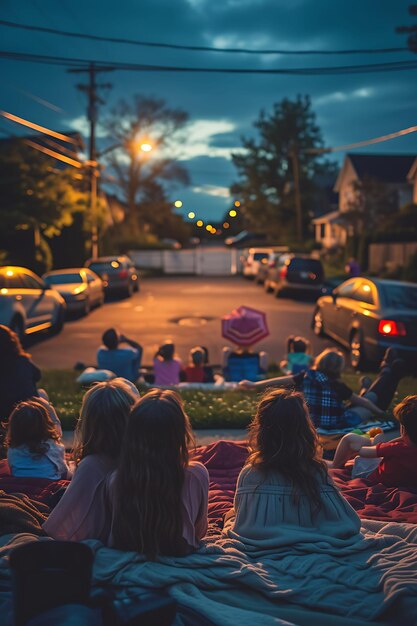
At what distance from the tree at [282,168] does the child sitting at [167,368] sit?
189 ft

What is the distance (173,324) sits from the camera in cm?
1891

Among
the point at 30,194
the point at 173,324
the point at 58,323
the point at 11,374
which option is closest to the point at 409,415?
the point at 11,374

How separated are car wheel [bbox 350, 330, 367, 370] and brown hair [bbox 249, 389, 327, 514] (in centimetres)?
851

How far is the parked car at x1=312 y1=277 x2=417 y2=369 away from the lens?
11.3m

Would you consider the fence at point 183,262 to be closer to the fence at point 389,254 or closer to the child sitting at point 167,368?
the fence at point 389,254

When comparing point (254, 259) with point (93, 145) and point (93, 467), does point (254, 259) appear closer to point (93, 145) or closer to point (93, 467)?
point (93, 145)

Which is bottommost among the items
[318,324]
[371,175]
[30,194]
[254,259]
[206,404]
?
[206,404]

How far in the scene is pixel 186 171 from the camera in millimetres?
64938

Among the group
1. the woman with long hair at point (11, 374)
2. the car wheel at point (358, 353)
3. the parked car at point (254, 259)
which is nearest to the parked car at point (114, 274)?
the parked car at point (254, 259)

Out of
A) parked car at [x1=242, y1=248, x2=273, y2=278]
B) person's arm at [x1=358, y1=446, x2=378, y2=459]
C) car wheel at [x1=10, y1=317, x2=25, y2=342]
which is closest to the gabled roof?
parked car at [x1=242, y1=248, x2=273, y2=278]

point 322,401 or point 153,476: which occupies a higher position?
point 153,476

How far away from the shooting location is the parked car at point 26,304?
563 inches

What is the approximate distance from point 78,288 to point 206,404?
13353 millimetres

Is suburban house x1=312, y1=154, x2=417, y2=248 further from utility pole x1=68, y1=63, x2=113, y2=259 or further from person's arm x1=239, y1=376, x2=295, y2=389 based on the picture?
person's arm x1=239, y1=376, x2=295, y2=389
